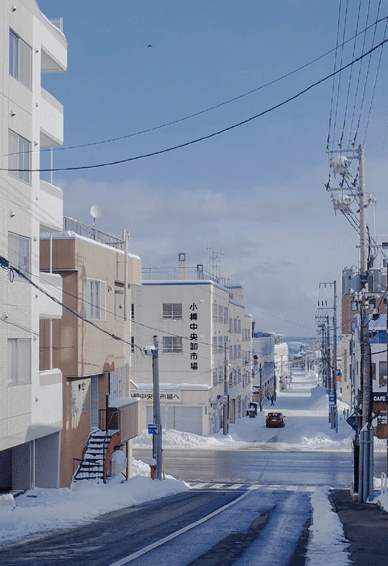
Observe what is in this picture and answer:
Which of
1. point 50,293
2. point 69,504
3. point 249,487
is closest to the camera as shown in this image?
point 69,504

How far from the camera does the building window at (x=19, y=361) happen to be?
20.7m

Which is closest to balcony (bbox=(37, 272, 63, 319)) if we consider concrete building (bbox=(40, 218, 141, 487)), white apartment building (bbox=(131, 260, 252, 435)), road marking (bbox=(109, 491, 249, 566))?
concrete building (bbox=(40, 218, 141, 487))

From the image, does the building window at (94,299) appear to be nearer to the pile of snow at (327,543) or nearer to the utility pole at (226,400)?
the pile of snow at (327,543)

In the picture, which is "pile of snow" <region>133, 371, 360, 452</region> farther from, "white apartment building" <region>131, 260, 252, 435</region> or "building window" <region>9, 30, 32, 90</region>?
"building window" <region>9, 30, 32, 90</region>

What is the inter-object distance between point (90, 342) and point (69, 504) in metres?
9.38

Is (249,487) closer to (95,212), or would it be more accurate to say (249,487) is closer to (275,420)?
(95,212)

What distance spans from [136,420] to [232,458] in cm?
1334

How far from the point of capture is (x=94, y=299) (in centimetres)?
2769

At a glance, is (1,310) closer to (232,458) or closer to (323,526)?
(323,526)

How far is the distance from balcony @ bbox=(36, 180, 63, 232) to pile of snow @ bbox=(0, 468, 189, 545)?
367 inches

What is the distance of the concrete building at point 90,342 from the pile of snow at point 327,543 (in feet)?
35.4

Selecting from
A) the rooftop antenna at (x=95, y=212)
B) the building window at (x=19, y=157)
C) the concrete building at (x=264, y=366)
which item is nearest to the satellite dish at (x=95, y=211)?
the rooftop antenna at (x=95, y=212)

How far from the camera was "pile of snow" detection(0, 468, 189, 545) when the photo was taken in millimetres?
14656

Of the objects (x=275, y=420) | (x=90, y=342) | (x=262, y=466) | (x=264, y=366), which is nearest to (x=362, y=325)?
(x=90, y=342)
